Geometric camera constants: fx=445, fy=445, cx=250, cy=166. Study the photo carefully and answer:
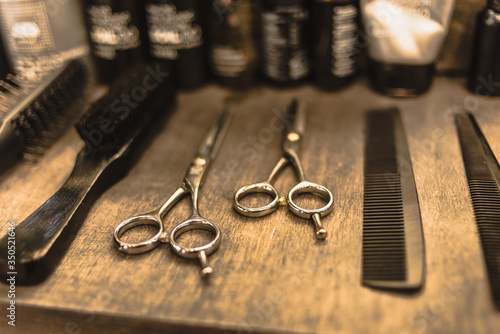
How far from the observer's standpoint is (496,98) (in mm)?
645

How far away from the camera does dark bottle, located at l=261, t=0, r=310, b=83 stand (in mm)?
653

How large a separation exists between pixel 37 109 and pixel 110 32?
0.18 meters

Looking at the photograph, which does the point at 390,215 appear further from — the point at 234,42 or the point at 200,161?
the point at 234,42

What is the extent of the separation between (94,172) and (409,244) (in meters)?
0.34

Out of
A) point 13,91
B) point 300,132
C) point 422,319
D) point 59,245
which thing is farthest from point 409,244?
point 13,91

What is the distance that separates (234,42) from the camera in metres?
0.70

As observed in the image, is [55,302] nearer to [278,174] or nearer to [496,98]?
[278,174]

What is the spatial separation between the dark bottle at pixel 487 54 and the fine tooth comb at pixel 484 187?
79mm

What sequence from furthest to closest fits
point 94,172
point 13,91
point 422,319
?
point 13,91 → point 94,172 → point 422,319

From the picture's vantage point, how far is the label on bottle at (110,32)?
2.21ft

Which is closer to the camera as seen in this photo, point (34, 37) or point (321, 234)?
point (321, 234)

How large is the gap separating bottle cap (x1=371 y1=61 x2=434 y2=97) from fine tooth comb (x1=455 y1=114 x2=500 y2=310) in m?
0.09

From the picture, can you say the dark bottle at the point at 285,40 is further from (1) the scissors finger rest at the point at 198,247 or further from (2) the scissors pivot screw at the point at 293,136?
(1) the scissors finger rest at the point at 198,247

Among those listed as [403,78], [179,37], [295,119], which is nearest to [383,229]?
[295,119]
